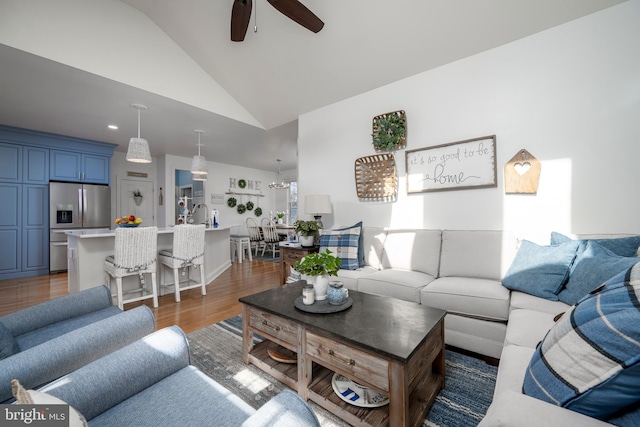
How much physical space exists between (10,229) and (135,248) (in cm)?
366

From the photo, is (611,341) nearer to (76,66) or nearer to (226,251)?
(76,66)

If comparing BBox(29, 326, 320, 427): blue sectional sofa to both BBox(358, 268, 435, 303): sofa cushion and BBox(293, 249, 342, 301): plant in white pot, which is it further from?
BBox(358, 268, 435, 303): sofa cushion

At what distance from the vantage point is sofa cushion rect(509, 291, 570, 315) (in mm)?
1611

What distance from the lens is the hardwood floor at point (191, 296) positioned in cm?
274

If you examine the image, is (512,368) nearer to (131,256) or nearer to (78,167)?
(131,256)

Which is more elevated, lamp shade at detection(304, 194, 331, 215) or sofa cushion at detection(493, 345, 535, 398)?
lamp shade at detection(304, 194, 331, 215)

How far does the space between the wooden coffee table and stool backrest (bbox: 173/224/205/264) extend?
73.3 inches

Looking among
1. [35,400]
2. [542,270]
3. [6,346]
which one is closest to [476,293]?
[542,270]

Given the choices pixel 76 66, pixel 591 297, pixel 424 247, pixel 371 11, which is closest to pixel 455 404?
pixel 591 297

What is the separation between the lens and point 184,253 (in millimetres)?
3291

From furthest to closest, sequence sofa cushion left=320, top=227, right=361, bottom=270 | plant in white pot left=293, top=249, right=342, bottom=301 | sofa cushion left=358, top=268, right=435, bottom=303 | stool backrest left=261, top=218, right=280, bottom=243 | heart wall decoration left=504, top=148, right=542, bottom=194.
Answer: stool backrest left=261, top=218, right=280, bottom=243
sofa cushion left=320, top=227, right=361, bottom=270
heart wall decoration left=504, top=148, right=542, bottom=194
sofa cushion left=358, top=268, right=435, bottom=303
plant in white pot left=293, top=249, right=342, bottom=301

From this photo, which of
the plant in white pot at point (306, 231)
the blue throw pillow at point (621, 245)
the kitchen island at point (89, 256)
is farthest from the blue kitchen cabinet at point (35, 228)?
the blue throw pillow at point (621, 245)

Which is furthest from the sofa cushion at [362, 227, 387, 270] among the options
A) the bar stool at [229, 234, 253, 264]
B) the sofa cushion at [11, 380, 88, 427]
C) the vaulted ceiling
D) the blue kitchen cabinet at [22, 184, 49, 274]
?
the blue kitchen cabinet at [22, 184, 49, 274]

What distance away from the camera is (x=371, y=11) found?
2443mm
